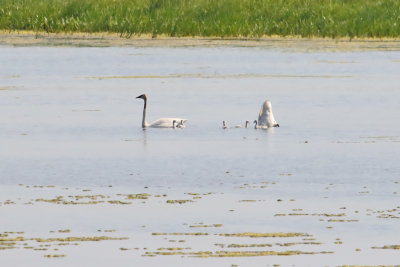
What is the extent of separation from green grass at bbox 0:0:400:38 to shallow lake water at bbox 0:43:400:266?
10.4 m

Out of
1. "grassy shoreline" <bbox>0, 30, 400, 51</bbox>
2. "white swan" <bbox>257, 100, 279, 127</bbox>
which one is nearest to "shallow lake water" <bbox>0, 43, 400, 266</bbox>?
"white swan" <bbox>257, 100, 279, 127</bbox>

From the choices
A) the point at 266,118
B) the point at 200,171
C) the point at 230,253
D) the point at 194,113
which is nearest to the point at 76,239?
the point at 230,253

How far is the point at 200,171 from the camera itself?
1616 cm

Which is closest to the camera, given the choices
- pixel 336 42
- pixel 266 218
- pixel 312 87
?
pixel 266 218

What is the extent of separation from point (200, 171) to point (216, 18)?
2815cm

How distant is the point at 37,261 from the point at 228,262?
1490mm

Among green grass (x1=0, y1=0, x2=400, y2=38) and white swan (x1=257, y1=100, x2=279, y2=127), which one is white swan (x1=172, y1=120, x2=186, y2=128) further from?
green grass (x1=0, y1=0, x2=400, y2=38)

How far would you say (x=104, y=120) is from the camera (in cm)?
2256

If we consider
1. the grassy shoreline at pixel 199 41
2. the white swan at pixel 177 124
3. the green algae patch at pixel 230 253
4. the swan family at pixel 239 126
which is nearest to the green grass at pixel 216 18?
the grassy shoreline at pixel 199 41

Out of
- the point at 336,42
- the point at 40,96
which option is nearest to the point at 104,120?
the point at 40,96

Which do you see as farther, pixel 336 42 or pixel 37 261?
pixel 336 42

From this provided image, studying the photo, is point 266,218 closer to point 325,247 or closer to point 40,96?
point 325,247

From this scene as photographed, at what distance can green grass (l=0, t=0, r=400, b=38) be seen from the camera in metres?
43.0

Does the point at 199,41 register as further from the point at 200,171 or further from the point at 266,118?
the point at 200,171
